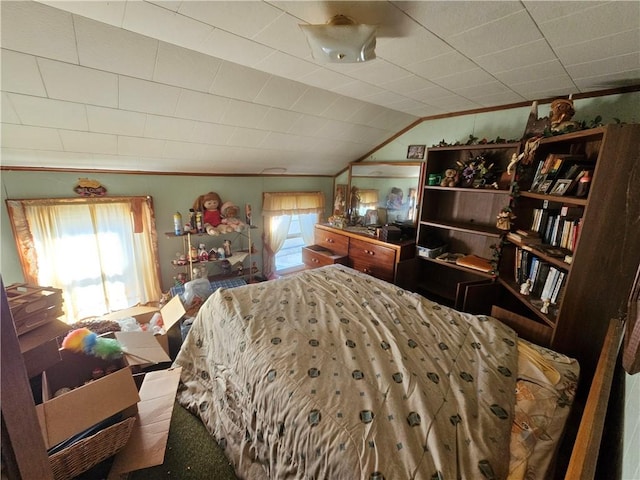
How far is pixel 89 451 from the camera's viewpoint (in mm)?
1114

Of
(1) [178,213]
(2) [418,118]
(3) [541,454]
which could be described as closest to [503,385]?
(3) [541,454]

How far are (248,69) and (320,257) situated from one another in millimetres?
2068

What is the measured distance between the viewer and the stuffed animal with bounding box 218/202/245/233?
3365mm

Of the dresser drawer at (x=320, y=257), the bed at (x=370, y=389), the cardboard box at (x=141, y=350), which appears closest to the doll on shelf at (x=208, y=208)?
the dresser drawer at (x=320, y=257)

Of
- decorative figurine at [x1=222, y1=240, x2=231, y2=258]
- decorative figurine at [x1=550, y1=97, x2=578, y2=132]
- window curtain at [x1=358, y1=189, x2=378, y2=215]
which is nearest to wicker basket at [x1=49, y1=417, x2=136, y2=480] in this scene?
decorative figurine at [x1=222, y1=240, x2=231, y2=258]

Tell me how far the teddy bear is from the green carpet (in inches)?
99.5

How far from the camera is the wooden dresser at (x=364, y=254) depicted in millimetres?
2592

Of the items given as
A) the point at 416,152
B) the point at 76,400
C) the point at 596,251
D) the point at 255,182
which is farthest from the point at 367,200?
the point at 76,400

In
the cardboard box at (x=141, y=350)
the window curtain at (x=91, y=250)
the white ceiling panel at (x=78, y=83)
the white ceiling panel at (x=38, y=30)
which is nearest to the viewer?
the white ceiling panel at (x=38, y=30)

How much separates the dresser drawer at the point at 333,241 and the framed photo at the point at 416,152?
117cm

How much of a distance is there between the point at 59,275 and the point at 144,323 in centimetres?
93

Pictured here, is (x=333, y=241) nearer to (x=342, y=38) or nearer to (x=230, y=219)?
(x=230, y=219)

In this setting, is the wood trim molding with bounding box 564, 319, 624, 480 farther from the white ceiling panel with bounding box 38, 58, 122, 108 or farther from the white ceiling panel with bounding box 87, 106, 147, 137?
the white ceiling panel with bounding box 87, 106, 147, 137

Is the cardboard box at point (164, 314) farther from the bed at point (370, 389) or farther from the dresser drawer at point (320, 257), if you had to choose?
the dresser drawer at point (320, 257)
